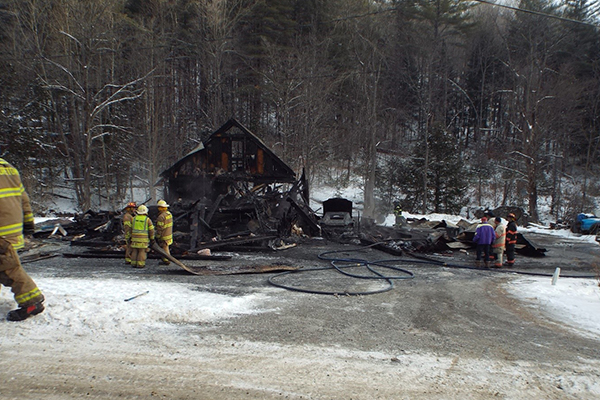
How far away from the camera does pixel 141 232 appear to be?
973 cm

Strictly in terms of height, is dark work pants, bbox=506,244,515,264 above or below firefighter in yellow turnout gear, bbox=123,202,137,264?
below

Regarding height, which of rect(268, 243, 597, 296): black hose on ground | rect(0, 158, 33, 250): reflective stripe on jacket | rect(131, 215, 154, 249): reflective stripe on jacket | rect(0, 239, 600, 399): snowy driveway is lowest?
rect(268, 243, 597, 296): black hose on ground

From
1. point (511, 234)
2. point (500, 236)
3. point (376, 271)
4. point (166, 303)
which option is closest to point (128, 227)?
point (166, 303)

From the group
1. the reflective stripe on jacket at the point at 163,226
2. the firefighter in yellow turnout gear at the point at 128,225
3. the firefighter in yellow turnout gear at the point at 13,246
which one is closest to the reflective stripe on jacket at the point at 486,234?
the reflective stripe on jacket at the point at 163,226

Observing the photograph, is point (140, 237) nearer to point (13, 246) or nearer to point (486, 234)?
point (13, 246)

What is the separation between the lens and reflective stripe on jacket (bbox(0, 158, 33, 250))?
15.3 feet

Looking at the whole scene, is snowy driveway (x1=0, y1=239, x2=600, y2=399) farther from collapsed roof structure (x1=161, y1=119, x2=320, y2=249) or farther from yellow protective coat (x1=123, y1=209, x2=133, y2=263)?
collapsed roof structure (x1=161, y1=119, x2=320, y2=249)

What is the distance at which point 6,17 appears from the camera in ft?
93.6

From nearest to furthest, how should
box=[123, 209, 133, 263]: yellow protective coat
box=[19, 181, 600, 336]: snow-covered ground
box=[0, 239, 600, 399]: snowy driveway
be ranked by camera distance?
box=[0, 239, 600, 399]: snowy driveway → box=[19, 181, 600, 336]: snow-covered ground → box=[123, 209, 133, 263]: yellow protective coat

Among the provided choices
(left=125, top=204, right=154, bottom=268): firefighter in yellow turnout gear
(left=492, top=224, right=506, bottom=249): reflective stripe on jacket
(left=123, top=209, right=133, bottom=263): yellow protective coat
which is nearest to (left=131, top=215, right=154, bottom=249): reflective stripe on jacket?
(left=125, top=204, right=154, bottom=268): firefighter in yellow turnout gear

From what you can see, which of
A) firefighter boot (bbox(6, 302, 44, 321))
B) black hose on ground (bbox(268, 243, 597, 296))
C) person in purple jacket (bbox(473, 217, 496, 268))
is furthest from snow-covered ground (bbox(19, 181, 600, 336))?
person in purple jacket (bbox(473, 217, 496, 268))

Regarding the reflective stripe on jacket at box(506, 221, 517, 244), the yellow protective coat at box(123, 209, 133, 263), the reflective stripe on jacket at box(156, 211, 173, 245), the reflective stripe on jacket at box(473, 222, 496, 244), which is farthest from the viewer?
the reflective stripe on jacket at box(506, 221, 517, 244)

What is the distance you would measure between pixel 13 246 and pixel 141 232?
5074mm

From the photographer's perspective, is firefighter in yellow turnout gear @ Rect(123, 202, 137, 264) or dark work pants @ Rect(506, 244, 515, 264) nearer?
firefighter in yellow turnout gear @ Rect(123, 202, 137, 264)
